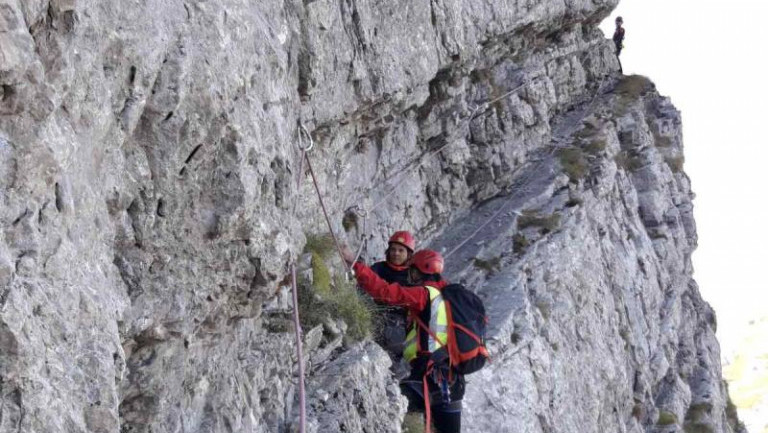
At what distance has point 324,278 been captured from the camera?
1062cm

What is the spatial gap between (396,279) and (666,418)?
983 centimetres

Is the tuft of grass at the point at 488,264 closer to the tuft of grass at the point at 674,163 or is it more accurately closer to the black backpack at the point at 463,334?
the black backpack at the point at 463,334

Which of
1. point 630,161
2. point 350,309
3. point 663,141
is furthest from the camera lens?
point 663,141

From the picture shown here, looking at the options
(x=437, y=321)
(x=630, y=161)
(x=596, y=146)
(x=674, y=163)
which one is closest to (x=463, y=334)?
(x=437, y=321)

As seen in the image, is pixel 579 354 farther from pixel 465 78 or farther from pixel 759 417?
pixel 759 417

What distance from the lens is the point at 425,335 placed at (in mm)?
11320

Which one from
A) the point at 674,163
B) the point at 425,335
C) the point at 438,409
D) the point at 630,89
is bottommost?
the point at 438,409

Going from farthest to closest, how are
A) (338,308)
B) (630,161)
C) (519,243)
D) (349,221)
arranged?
(630,161) < (519,243) < (349,221) < (338,308)

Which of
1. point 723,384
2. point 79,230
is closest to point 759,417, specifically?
point 723,384

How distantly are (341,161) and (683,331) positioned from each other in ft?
43.7

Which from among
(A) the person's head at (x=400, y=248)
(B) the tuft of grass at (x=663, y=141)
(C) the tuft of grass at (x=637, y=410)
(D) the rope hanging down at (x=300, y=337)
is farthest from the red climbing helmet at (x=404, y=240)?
(B) the tuft of grass at (x=663, y=141)

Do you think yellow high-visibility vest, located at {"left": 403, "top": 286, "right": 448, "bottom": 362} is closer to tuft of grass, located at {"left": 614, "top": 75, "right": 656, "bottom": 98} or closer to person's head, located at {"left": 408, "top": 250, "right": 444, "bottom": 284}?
person's head, located at {"left": 408, "top": 250, "right": 444, "bottom": 284}

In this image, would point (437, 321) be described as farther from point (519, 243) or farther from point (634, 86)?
point (634, 86)

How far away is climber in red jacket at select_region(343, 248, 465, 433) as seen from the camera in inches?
439
